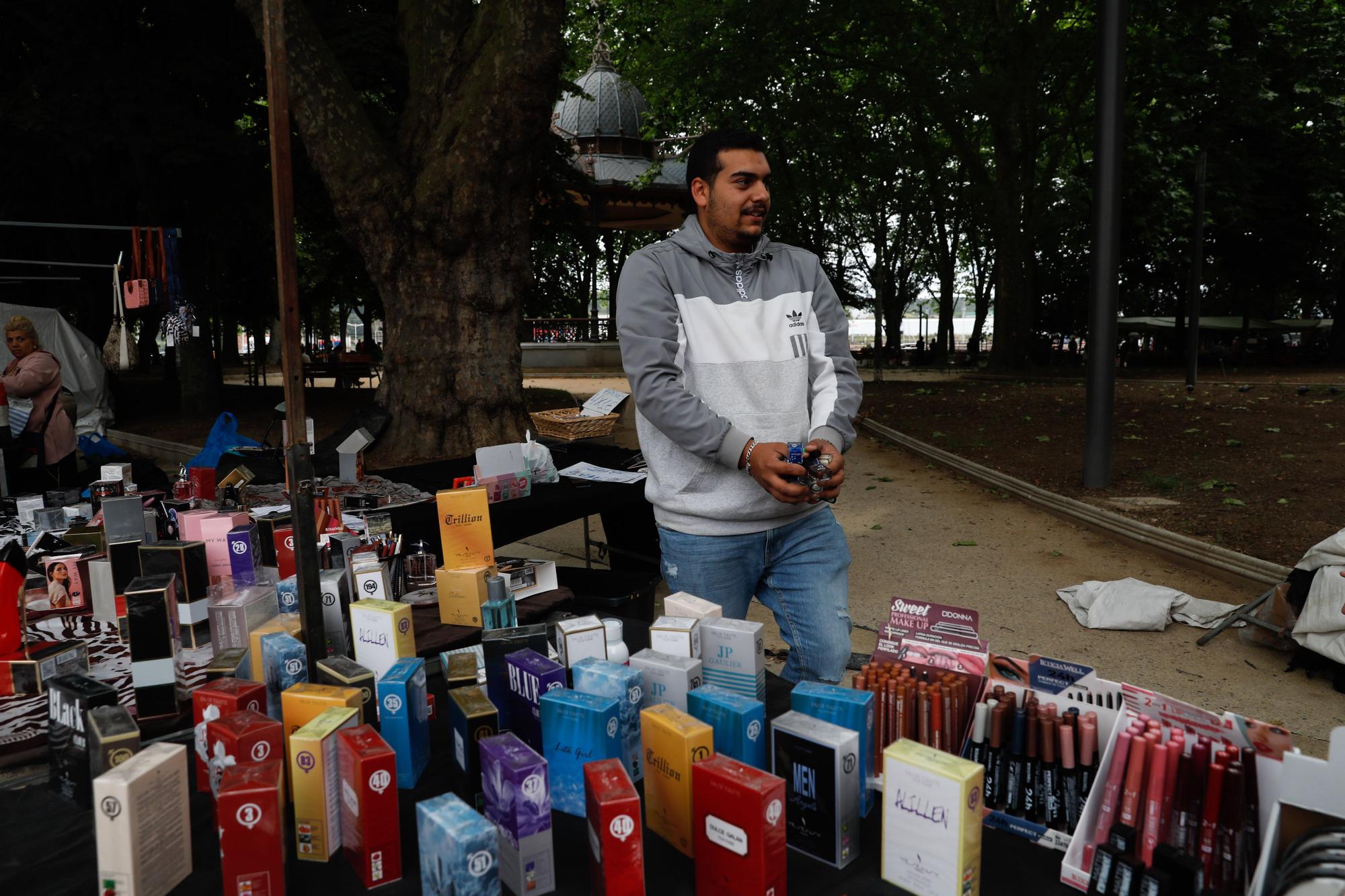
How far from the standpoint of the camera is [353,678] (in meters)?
1.91

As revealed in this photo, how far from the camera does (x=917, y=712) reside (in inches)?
72.7

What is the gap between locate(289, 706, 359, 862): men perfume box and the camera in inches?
63.1

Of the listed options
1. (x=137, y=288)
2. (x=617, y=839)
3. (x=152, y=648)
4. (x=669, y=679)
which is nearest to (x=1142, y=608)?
(x=669, y=679)

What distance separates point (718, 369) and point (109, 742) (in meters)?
1.76

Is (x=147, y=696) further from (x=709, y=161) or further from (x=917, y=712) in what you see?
(x=709, y=161)

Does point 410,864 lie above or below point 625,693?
below

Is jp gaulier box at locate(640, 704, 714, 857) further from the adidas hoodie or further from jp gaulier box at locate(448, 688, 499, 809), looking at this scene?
the adidas hoodie

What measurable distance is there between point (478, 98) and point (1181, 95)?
21.4 m

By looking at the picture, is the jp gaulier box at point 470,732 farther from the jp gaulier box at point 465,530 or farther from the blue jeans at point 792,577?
the jp gaulier box at point 465,530

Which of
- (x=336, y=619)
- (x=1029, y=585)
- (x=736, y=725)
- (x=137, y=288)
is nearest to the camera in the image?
(x=736, y=725)

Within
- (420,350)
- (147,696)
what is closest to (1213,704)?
(147,696)

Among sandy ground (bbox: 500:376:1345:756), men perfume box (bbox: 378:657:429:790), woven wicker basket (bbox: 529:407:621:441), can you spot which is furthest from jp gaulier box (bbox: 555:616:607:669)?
woven wicker basket (bbox: 529:407:621:441)

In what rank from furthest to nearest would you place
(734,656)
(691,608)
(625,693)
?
(691,608), (734,656), (625,693)

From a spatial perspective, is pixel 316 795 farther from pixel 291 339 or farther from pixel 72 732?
pixel 291 339
